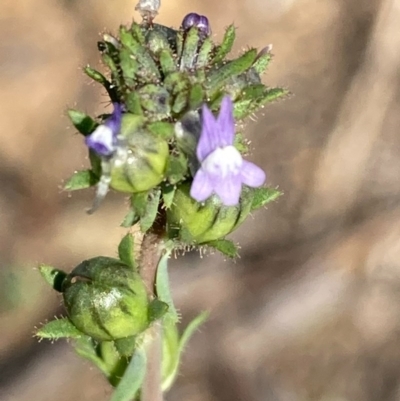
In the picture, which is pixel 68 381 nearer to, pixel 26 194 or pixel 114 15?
pixel 26 194

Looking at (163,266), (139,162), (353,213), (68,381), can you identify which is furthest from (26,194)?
(139,162)

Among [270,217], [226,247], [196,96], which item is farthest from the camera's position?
[270,217]

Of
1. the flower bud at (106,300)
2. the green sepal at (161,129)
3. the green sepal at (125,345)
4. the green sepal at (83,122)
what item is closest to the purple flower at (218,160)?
the green sepal at (161,129)

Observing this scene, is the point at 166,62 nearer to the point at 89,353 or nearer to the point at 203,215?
the point at 203,215

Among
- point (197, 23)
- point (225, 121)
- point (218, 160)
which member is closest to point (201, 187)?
point (218, 160)

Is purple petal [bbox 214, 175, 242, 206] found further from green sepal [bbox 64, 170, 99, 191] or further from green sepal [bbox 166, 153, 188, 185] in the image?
green sepal [bbox 64, 170, 99, 191]

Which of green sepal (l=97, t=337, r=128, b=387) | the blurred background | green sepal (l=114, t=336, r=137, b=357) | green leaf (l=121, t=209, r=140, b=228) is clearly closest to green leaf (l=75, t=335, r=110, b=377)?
green sepal (l=97, t=337, r=128, b=387)
